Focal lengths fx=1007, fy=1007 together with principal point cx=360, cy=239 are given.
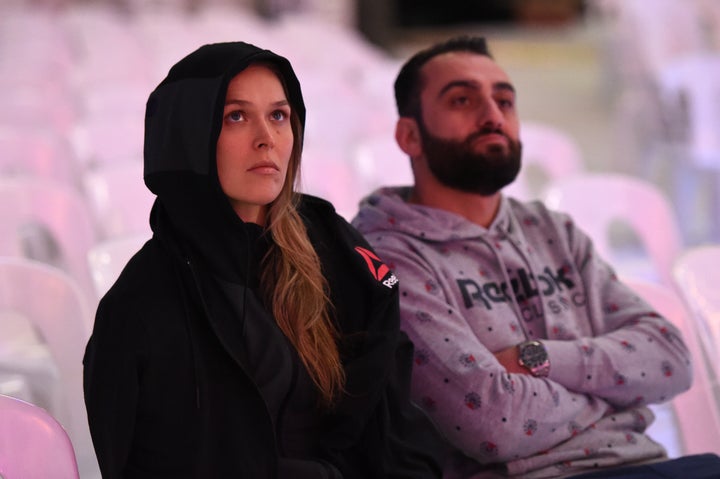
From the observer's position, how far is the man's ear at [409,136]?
1.96 meters

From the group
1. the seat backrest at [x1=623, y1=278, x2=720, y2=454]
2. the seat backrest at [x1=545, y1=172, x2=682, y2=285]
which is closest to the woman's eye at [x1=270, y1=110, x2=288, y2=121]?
the seat backrest at [x1=623, y1=278, x2=720, y2=454]

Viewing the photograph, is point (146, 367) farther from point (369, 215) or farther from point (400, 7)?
point (400, 7)

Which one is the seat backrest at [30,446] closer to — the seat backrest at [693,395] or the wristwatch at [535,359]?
the wristwatch at [535,359]

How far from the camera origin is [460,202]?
194 centimetres

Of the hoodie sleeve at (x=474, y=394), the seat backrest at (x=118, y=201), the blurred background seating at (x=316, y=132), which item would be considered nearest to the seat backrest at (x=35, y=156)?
the blurred background seating at (x=316, y=132)

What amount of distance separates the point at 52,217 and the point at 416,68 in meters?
1.19

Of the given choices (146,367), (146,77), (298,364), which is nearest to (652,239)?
(298,364)

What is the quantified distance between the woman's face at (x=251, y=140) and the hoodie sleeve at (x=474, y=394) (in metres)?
0.40

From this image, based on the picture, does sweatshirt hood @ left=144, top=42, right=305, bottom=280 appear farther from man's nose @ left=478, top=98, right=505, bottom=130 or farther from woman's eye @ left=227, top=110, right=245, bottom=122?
man's nose @ left=478, top=98, right=505, bottom=130

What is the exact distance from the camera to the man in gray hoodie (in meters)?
1.68

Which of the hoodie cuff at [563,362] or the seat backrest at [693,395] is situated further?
the seat backrest at [693,395]

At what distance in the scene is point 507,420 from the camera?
1650 mm

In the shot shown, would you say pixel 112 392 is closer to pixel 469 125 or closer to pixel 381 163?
pixel 469 125

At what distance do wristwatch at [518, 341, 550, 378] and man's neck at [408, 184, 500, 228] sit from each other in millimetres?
301
